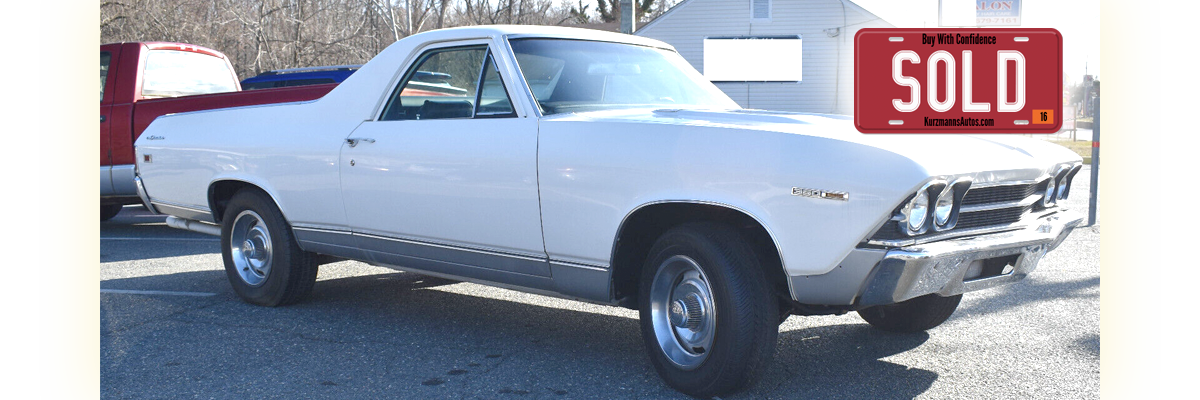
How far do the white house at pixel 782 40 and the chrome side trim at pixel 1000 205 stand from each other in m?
26.1

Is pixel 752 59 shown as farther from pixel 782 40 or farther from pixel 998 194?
pixel 998 194

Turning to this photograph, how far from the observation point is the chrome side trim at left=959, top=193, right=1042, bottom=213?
3.70 meters

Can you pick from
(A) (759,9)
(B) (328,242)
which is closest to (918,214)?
(B) (328,242)

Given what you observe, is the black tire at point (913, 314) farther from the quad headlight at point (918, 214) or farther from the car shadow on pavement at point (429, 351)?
the quad headlight at point (918, 214)

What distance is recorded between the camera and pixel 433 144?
4.80m

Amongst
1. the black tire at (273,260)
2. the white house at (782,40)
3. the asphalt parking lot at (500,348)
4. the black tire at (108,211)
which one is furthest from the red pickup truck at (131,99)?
the white house at (782,40)

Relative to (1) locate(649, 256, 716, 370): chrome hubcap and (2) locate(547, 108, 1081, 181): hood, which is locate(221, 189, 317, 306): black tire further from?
(1) locate(649, 256, 716, 370): chrome hubcap

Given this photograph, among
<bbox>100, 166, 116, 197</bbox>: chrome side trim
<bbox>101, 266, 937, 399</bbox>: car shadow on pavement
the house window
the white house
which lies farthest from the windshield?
the house window

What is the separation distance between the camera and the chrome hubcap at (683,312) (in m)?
3.97

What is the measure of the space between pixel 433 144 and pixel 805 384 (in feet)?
6.77

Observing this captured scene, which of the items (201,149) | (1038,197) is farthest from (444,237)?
(1038,197)

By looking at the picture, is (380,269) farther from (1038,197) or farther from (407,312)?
(1038,197)

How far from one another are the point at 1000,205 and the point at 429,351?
2.67 metres

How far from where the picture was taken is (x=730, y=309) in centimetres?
374
